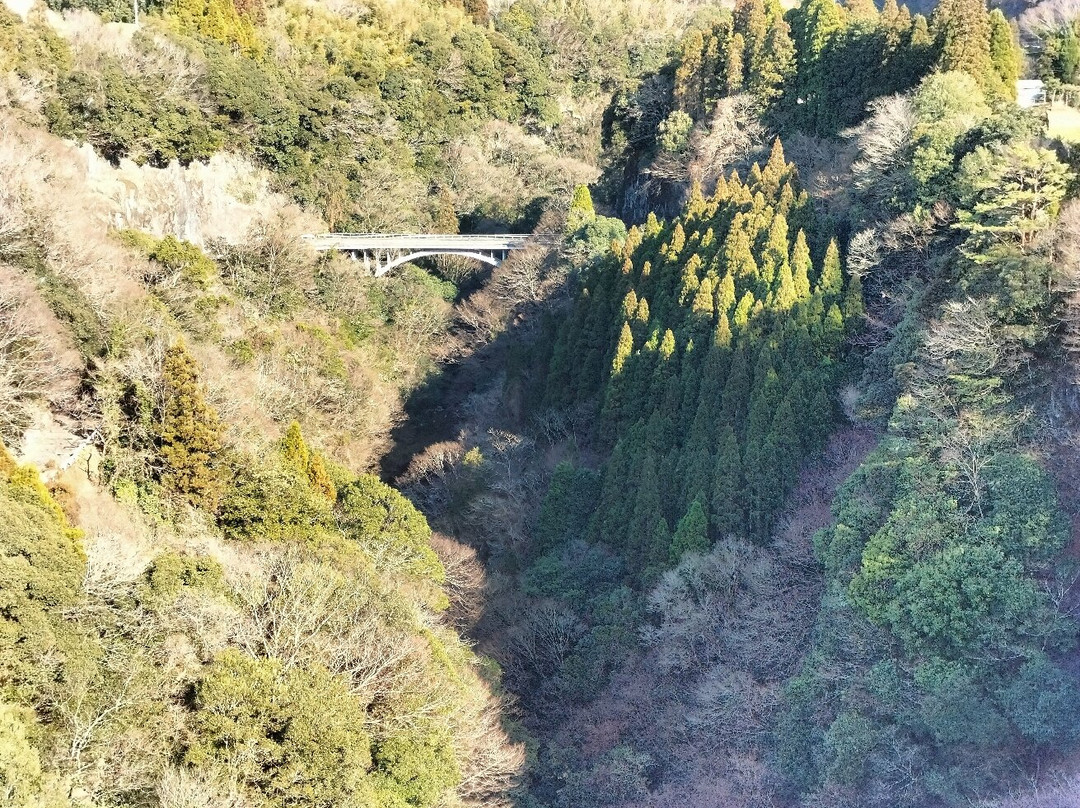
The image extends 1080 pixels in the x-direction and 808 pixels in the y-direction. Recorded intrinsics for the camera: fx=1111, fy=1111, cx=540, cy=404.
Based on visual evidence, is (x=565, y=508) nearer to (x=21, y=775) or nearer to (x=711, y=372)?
(x=711, y=372)

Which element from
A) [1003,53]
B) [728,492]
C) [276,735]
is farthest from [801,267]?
[276,735]

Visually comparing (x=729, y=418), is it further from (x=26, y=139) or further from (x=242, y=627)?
(x=26, y=139)

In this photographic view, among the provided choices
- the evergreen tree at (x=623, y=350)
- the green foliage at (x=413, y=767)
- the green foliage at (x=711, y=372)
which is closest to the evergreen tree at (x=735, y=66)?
the green foliage at (x=711, y=372)

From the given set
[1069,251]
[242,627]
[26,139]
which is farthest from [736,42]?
[242,627]

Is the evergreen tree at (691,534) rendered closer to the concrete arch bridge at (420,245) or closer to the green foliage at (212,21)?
the concrete arch bridge at (420,245)

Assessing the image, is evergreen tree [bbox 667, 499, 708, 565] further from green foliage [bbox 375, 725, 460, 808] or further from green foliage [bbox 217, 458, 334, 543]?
green foliage [bbox 375, 725, 460, 808]
